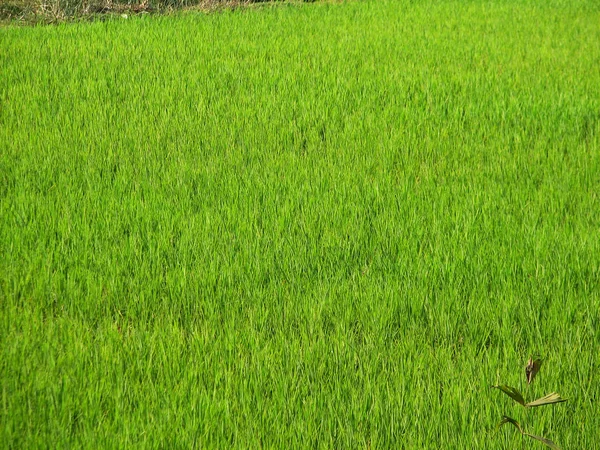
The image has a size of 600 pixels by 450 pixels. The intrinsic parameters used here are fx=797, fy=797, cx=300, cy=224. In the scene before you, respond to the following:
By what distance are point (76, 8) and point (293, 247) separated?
544cm

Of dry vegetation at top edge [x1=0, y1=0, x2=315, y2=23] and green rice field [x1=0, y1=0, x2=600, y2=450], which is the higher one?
dry vegetation at top edge [x1=0, y1=0, x2=315, y2=23]

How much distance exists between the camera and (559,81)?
18.6ft

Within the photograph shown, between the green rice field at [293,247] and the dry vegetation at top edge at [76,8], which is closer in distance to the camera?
the green rice field at [293,247]

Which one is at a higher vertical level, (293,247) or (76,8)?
(76,8)

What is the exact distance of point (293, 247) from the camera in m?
3.19

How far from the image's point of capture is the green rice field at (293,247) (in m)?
2.16

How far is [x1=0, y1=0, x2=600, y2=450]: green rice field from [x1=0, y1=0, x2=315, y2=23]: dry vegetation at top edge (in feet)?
5.08

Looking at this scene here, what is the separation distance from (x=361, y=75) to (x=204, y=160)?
6.24 feet

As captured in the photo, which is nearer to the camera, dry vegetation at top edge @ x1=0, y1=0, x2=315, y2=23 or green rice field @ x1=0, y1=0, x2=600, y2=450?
green rice field @ x1=0, y1=0, x2=600, y2=450

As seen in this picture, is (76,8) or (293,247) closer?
(293,247)

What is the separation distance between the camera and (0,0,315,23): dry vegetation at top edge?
7.61 metres

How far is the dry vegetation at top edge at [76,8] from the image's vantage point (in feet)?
25.0

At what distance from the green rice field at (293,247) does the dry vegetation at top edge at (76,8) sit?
61.0 inches

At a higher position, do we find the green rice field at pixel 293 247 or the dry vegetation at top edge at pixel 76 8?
the dry vegetation at top edge at pixel 76 8
